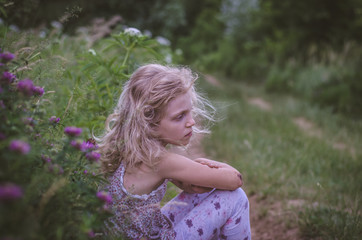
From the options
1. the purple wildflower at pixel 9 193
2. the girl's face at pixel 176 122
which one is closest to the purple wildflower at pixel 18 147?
the purple wildflower at pixel 9 193

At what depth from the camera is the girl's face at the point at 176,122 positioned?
1.80 meters

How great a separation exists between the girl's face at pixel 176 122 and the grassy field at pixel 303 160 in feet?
3.00

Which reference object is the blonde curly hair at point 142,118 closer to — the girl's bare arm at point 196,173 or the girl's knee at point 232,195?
the girl's bare arm at point 196,173

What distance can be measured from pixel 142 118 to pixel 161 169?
0.30m

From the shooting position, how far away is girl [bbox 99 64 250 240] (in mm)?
1710

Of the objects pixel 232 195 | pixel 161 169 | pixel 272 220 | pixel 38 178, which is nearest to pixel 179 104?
pixel 161 169

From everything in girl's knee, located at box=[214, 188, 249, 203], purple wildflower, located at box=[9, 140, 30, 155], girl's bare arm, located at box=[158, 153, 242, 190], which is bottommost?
girl's knee, located at box=[214, 188, 249, 203]

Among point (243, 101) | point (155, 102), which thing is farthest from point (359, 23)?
point (155, 102)

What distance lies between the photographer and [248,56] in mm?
11781

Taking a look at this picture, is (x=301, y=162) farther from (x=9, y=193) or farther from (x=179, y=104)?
(x=9, y=193)

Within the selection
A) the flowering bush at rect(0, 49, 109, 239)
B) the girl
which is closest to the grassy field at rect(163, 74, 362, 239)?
the girl

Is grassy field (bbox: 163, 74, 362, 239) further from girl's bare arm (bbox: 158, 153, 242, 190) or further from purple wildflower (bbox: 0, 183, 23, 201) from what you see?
purple wildflower (bbox: 0, 183, 23, 201)

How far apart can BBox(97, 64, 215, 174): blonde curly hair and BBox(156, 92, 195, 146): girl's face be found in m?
0.03

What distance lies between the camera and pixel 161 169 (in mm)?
1704
